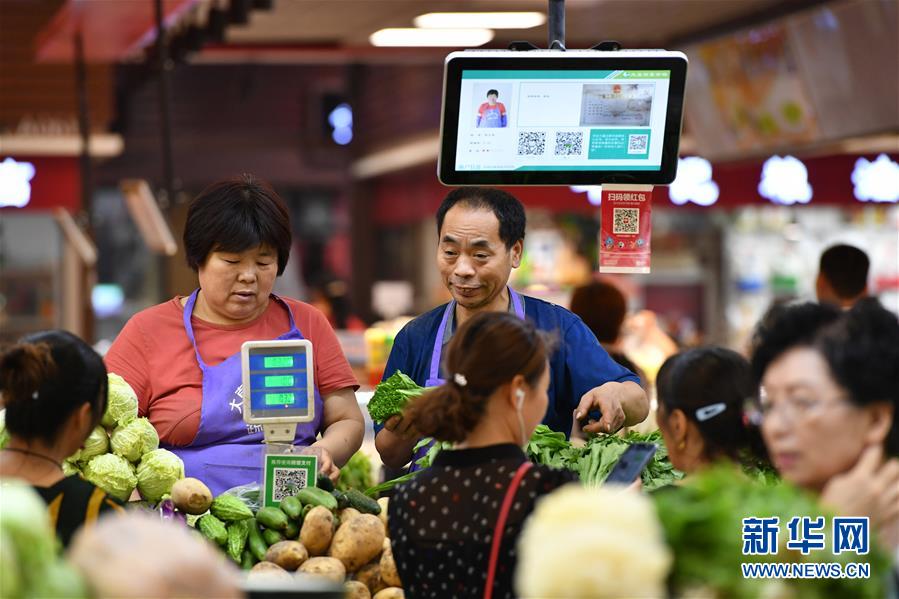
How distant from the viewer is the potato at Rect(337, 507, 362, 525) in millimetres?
3770

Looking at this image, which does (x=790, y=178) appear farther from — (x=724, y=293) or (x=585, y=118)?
(x=585, y=118)

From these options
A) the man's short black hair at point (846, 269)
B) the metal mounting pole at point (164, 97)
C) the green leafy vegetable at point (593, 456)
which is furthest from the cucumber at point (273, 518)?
the man's short black hair at point (846, 269)

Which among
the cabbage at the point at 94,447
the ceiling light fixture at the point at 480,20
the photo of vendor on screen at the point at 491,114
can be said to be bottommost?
the cabbage at the point at 94,447

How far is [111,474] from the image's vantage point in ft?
12.0

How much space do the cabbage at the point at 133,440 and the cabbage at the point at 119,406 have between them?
20mm

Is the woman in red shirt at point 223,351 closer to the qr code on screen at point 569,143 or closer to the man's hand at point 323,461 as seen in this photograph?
the man's hand at point 323,461

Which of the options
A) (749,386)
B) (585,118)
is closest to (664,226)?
(585,118)

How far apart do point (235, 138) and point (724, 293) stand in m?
6.37

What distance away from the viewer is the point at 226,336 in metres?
4.13

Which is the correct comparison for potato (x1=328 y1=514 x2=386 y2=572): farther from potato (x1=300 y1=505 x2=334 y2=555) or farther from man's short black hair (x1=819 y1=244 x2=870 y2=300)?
man's short black hair (x1=819 y1=244 x2=870 y2=300)

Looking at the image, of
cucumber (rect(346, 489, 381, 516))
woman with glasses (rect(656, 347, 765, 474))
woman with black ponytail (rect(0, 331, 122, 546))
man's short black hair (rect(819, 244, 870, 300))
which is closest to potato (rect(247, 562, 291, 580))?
cucumber (rect(346, 489, 381, 516))

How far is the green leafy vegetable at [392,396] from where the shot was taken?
384cm

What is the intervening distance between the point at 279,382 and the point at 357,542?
50 centimetres

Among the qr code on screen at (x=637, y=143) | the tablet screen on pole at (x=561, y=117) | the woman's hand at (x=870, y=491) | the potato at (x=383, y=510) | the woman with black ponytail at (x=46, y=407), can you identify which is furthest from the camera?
the qr code on screen at (x=637, y=143)
